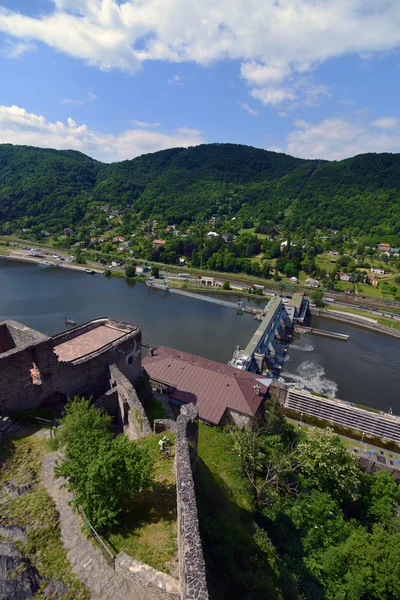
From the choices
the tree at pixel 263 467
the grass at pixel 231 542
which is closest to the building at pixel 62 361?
the grass at pixel 231 542

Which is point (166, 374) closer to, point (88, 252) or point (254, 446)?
point (254, 446)

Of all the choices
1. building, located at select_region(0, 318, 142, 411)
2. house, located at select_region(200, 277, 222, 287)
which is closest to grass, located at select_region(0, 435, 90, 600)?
building, located at select_region(0, 318, 142, 411)

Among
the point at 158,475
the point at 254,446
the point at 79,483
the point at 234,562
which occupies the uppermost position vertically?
the point at 79,483

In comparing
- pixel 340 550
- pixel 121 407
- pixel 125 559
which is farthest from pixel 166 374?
pixel 125 559

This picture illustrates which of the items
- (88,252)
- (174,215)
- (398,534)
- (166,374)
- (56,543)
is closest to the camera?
Result: (56,543)

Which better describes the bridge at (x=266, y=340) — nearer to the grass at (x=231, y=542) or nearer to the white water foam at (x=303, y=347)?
the white water foam at (x=303, y=347)

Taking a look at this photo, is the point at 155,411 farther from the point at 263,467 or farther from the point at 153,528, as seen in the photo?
the point at 153,528

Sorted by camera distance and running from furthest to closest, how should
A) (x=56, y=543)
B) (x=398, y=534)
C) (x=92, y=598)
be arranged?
(x=398, y=534)
(x=56, y=543)
(x=92, y=598)
